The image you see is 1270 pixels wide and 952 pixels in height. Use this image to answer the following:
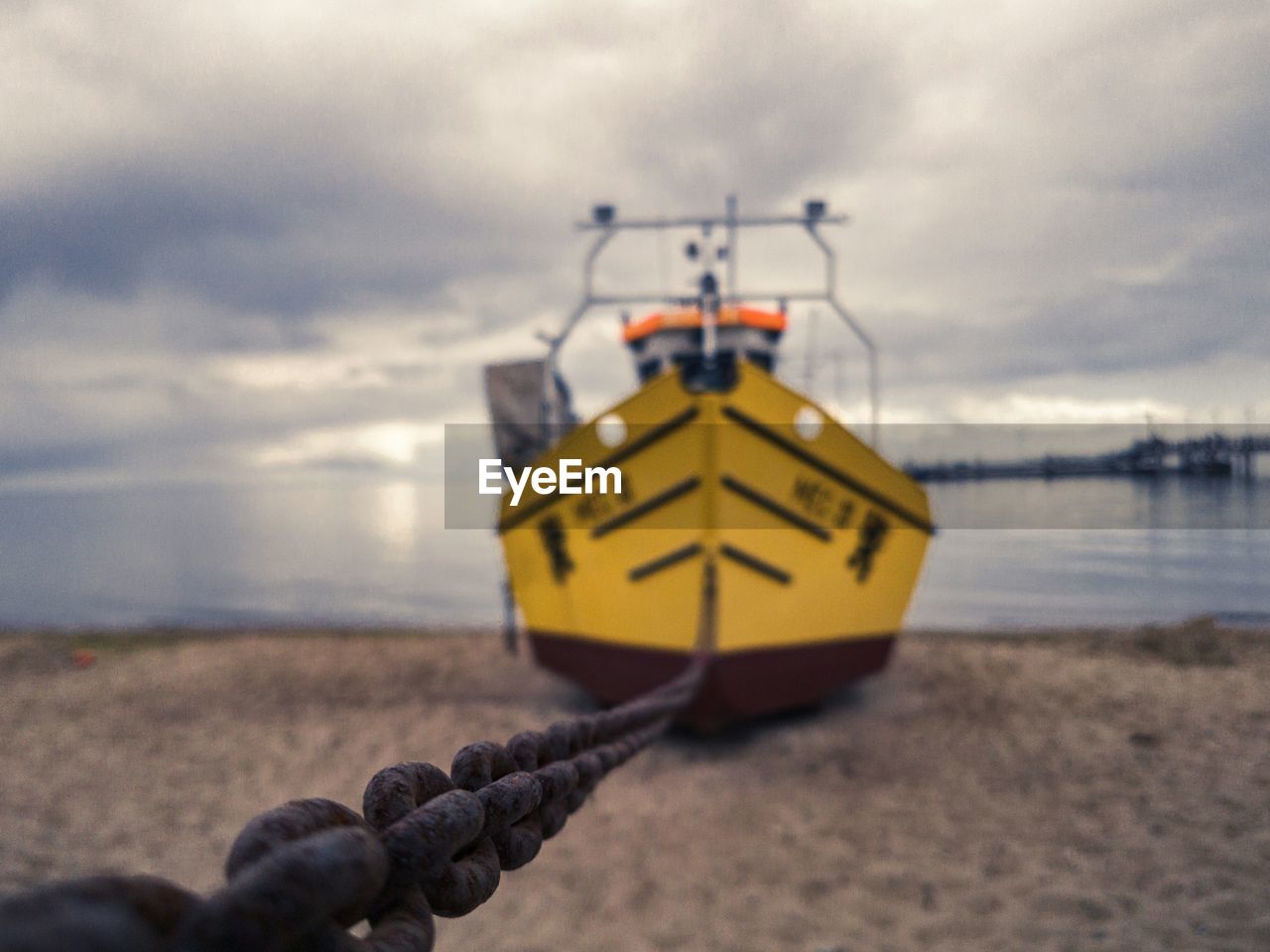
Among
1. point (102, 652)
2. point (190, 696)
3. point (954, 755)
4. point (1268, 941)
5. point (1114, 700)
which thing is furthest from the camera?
point (102, 652)

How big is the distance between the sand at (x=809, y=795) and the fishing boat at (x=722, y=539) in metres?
0.83

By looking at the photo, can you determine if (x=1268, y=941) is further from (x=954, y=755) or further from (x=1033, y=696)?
(x=1033, y=696)

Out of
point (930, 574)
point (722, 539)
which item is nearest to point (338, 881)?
point (722, 539)

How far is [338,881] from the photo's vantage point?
0.56 meters

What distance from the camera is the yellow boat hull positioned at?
560 centimetres

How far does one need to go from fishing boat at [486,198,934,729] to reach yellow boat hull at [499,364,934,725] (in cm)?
1

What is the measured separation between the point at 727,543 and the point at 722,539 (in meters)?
0.05

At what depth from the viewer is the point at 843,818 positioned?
5.21 meters

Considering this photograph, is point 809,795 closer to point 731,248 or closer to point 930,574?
point 731,248

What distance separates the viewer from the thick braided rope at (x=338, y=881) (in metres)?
0.42

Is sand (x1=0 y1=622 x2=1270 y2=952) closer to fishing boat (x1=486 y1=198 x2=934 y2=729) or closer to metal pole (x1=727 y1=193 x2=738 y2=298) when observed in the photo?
fishing boat (x1=486 y1=198 x2=934 y2=729)

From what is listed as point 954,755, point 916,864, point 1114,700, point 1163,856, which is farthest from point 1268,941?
point 1114,700

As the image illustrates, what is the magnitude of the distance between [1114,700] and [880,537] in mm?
3004

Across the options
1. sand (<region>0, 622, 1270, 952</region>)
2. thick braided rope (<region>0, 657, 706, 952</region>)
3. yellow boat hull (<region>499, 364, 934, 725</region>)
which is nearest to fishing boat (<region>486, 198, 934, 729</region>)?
yellow boat hull (<region>499, 364, 934, 725</region>)
